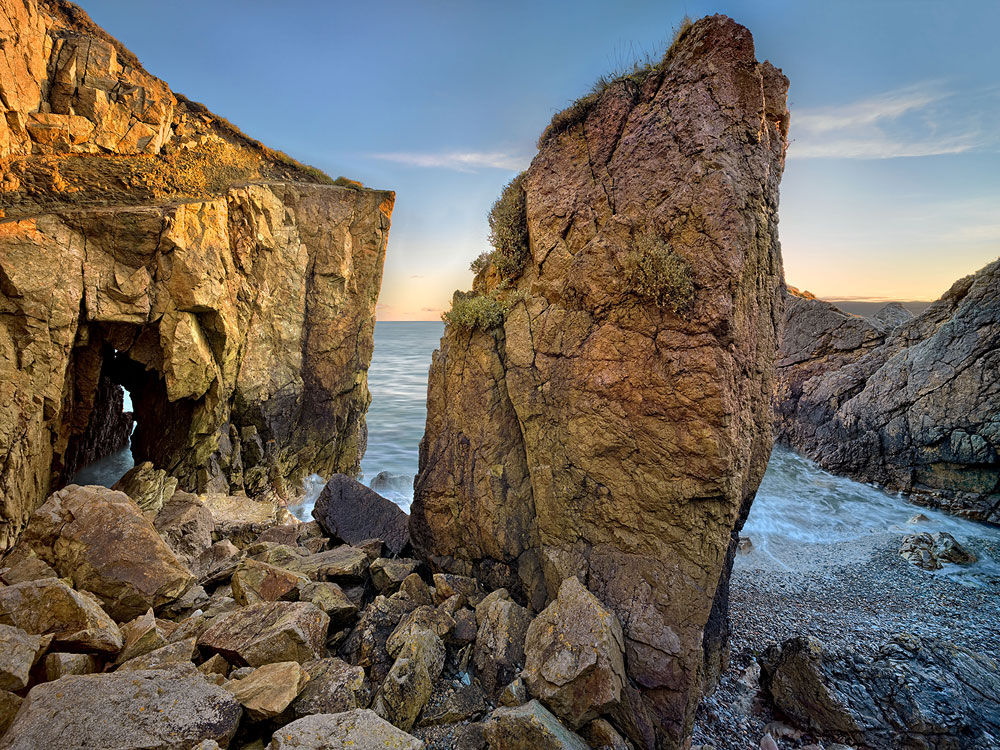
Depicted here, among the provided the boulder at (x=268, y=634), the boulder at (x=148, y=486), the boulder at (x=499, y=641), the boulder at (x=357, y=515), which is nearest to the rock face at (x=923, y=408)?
the boulder at (x=499, y=641)

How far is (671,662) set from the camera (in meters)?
5.05

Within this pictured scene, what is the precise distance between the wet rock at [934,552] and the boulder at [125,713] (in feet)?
54.5

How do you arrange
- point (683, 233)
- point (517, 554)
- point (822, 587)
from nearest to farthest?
point (683, 233) < point (517, 554) < point (822, 587)

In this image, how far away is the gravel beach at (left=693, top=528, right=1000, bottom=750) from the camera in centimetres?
636

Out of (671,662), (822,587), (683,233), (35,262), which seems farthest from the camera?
(822,587)

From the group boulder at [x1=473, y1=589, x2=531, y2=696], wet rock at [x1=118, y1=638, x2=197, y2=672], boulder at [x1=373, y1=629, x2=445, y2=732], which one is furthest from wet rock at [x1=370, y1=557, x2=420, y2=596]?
wet rock at [x1=118, y1=638, x2=197, y2=672]

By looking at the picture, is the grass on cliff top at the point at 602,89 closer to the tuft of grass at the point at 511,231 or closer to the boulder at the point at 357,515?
the tuft of grass at the point at 511,231

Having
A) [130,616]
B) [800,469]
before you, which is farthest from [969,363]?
[130,616]

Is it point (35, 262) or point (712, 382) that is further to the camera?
point (35, 262)

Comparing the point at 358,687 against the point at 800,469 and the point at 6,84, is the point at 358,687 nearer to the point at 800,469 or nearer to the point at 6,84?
the point at 6,84

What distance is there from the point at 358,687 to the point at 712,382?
5314 mm

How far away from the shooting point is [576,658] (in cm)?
472

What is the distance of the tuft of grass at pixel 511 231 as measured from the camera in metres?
7.28

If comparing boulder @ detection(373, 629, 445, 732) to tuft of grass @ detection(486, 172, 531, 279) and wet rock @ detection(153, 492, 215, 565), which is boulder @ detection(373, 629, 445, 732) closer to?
tuft of grass @ detection(486, 172, 531, 279)
